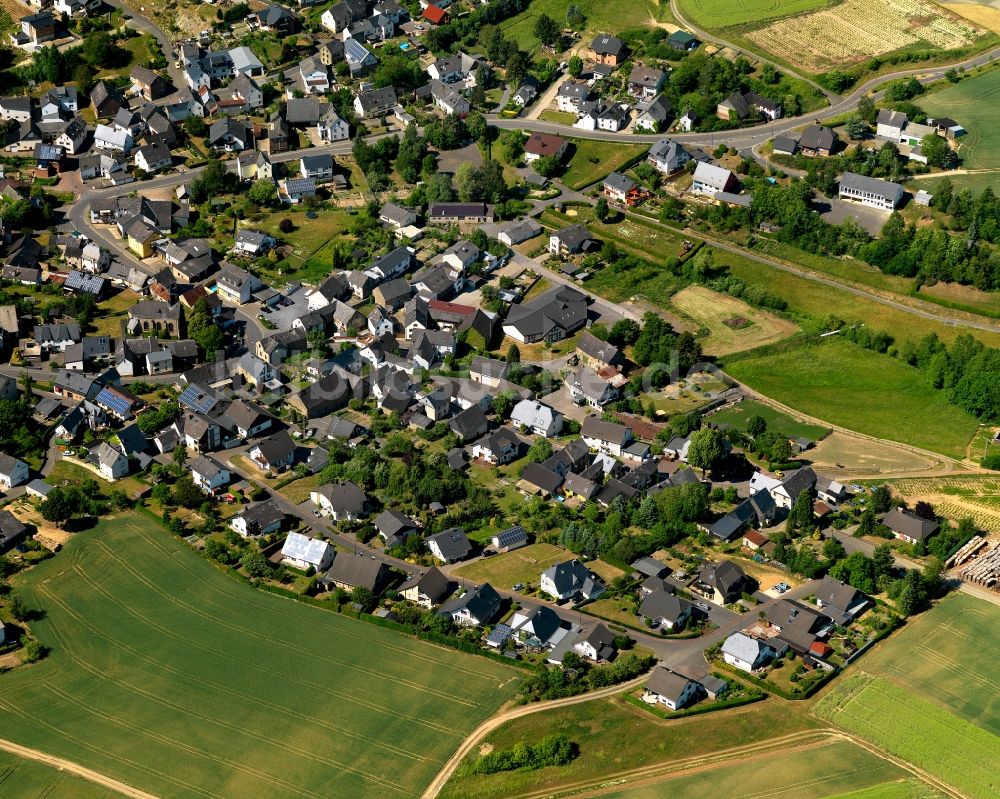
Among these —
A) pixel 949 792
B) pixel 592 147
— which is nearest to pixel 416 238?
pixel 592 147

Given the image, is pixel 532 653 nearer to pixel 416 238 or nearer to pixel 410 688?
pixel 410 688

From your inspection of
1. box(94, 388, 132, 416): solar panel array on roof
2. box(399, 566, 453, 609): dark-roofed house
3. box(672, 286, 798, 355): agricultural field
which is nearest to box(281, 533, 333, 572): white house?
box(399, 566, 453, 609): dark-roofed house

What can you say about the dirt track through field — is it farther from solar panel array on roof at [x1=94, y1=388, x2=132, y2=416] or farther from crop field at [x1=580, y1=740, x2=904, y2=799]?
solar panel array on roof at [x1=94, y1=388, x2=132, y2=416]

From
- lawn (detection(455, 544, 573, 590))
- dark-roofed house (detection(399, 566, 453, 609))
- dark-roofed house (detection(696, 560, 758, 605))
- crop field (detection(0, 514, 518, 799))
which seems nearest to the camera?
crop field (detection(0, 514, 518, 799))

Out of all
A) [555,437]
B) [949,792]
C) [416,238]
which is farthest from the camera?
[416,238]

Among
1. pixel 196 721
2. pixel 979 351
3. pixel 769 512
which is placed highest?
pixel 979 351

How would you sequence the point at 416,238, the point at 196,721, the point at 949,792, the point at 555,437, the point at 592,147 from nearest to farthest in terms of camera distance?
the point at 949,792
the point at 196,721
the point at 555,437
the point at 416,238
the point at 592,147

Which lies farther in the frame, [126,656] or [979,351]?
[979,351]
